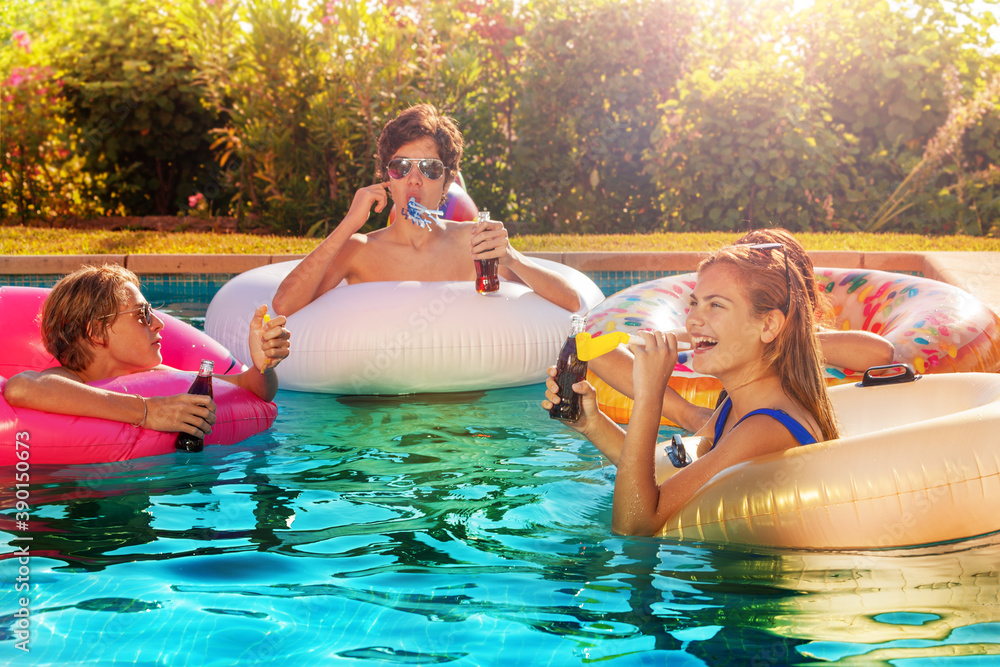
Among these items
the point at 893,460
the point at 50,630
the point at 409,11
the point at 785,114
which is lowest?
the point at 50,630

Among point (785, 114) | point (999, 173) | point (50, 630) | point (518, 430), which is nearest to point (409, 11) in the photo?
point (785, 114)

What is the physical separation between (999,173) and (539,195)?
518cm

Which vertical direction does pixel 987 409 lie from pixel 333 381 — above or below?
above

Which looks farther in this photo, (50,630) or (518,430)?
(518,430)

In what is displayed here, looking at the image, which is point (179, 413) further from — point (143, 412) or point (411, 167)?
point (411, 167)

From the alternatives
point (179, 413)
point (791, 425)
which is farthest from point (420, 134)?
point (791, 425)

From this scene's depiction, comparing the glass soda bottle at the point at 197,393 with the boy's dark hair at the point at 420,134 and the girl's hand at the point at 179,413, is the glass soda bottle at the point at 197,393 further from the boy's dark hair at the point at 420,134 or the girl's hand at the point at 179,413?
the boy's dark hair at the point at 420,134

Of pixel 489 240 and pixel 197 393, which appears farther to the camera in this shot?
pixel 489 240

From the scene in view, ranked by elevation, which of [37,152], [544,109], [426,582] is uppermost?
[544,109]

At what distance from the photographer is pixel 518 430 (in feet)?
14.4

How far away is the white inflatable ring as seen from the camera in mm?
5012

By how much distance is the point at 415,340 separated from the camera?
5.01 metres

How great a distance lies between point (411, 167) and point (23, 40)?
10.0 meters

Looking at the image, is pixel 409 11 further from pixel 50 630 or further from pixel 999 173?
pixel 50 630
